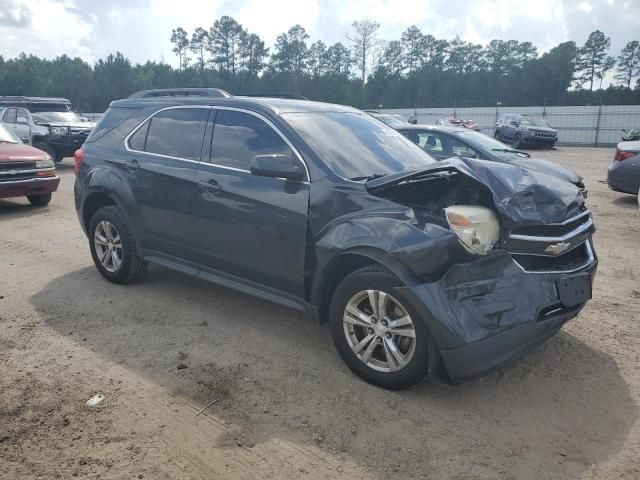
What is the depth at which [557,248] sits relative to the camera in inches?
132

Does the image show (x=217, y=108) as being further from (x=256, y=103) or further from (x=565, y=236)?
(x=565, y=236)

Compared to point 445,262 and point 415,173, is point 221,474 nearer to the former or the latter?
point 445,262

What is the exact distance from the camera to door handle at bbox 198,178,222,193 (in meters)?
4.23

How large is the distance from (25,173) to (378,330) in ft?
27.8

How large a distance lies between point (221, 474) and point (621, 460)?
2093 mm

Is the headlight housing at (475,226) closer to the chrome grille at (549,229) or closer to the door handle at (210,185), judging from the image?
the chrome grille at (549,229)

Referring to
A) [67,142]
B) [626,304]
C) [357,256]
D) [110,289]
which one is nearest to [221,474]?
[357,256]

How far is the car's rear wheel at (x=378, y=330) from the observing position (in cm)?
316

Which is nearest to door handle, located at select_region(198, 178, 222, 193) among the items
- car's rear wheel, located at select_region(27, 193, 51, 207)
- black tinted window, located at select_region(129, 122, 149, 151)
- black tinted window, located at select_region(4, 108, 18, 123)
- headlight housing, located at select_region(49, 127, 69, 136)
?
black tinted window, located at select_region(129, 122, 149, 151)

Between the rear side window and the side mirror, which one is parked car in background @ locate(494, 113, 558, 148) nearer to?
the rear side window

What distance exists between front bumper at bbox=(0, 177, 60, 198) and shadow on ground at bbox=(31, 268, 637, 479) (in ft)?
18.0

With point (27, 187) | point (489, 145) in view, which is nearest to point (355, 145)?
point (489, 145)

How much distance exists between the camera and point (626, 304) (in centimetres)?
482

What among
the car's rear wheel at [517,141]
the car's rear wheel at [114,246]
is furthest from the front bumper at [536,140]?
the car's rear wheel at [114,246]
